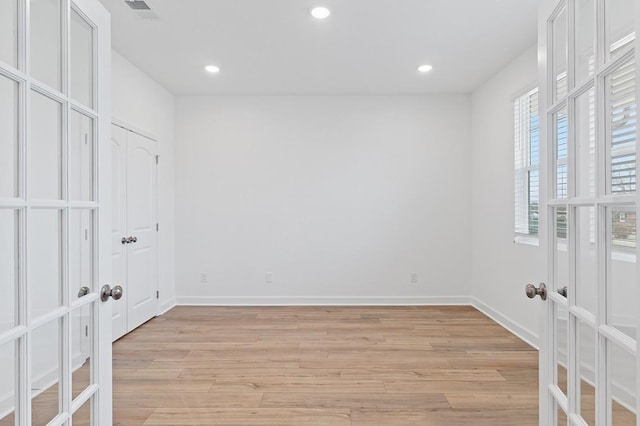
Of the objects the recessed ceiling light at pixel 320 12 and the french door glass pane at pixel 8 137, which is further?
the recessed ceiling light at pixel 320 12

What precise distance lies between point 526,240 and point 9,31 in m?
3.89

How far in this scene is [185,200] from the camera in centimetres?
484

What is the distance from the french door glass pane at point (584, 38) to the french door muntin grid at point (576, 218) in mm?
22

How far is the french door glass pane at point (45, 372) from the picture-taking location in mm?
1059

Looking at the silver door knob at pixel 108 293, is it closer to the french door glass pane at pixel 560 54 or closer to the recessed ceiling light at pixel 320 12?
the french door glass pane at pixel 560 54

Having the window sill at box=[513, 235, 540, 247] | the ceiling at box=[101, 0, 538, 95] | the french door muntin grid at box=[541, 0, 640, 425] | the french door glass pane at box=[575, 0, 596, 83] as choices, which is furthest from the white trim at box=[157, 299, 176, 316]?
the french door glass pane at box=[575, 0, 596, 83]

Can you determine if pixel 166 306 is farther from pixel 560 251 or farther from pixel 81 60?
pixel 560 251

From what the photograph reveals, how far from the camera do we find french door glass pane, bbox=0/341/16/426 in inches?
38.5

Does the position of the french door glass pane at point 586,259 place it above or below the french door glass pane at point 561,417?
above

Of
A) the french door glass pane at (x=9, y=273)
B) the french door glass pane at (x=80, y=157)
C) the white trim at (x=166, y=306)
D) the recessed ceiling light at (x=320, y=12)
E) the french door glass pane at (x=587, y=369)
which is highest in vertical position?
the recessed ceiling light at (x=320, y=12)

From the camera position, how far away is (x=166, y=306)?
4.60 meters

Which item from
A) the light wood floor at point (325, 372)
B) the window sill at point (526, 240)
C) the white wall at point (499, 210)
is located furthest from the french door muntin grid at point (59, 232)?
the window sill at point (526, 240)

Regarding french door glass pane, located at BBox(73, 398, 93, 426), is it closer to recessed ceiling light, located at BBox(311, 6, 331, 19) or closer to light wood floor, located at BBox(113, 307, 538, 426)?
light wood floor, located at BBox(113, 307, 538, 426)

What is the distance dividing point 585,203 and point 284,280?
400cm
